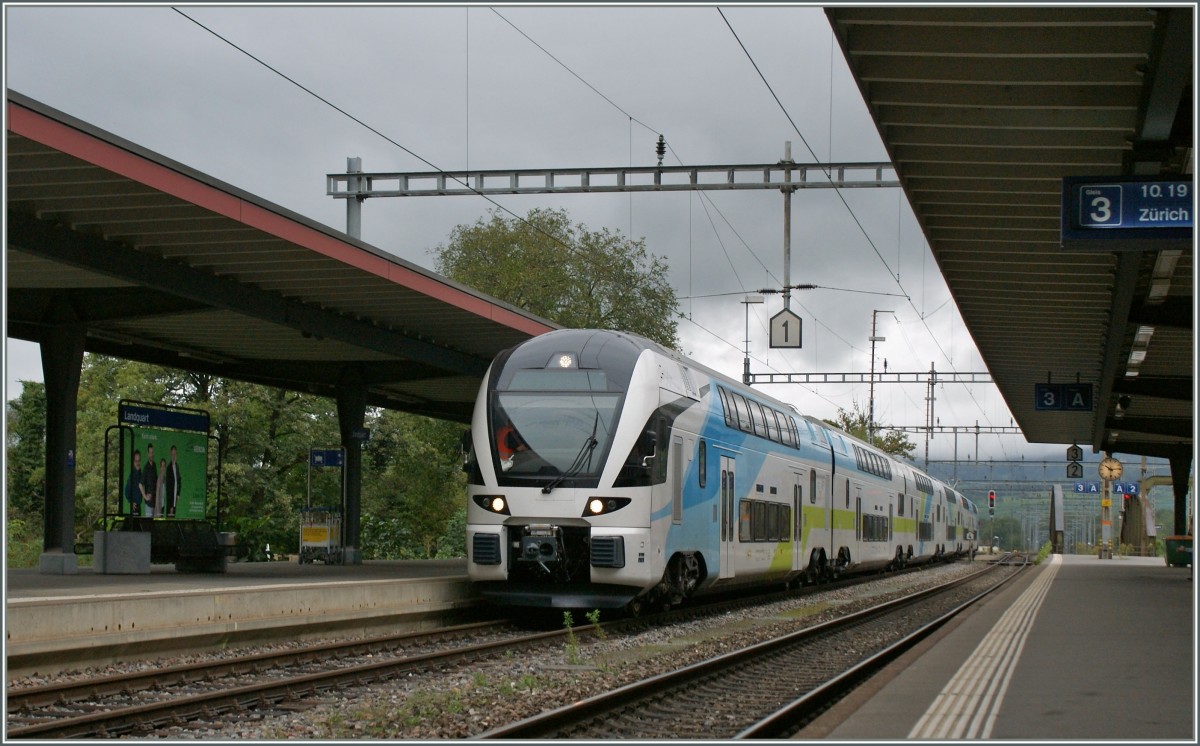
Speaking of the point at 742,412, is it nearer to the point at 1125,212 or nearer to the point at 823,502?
the point at 823,502

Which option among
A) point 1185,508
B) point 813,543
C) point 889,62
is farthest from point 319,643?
point 1185,508

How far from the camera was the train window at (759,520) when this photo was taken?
20312mm

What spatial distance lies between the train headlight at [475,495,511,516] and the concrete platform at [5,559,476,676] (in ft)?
4.91

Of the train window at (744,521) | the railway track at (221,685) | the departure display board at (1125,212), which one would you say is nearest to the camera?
the railway track at (221,685)

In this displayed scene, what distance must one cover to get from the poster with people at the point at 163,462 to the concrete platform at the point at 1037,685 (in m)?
11.5

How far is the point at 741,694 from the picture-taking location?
10.8m

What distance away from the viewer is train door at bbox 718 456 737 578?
1859 cm

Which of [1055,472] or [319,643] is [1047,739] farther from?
[1055,472]

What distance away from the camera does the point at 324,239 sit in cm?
1628

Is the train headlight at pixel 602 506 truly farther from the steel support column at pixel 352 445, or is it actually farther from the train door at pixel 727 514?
the steel support column at pixel 352 445

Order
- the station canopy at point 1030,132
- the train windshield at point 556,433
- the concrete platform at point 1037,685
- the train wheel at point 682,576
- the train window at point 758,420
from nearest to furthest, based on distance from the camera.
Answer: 1. the concrete platform at point 1037,685
2. the station canopy at point 1030,132
3. the train windshield at point 556,433
4. the train wheel at point 682,576
5. the train window at point 758,420

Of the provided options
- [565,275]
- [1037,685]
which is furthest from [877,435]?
[1037,685]

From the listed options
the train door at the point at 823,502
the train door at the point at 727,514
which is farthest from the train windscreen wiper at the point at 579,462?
the train door at the point at 823,502

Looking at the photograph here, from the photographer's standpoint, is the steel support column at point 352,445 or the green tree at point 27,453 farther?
the green tree at point 27,453
